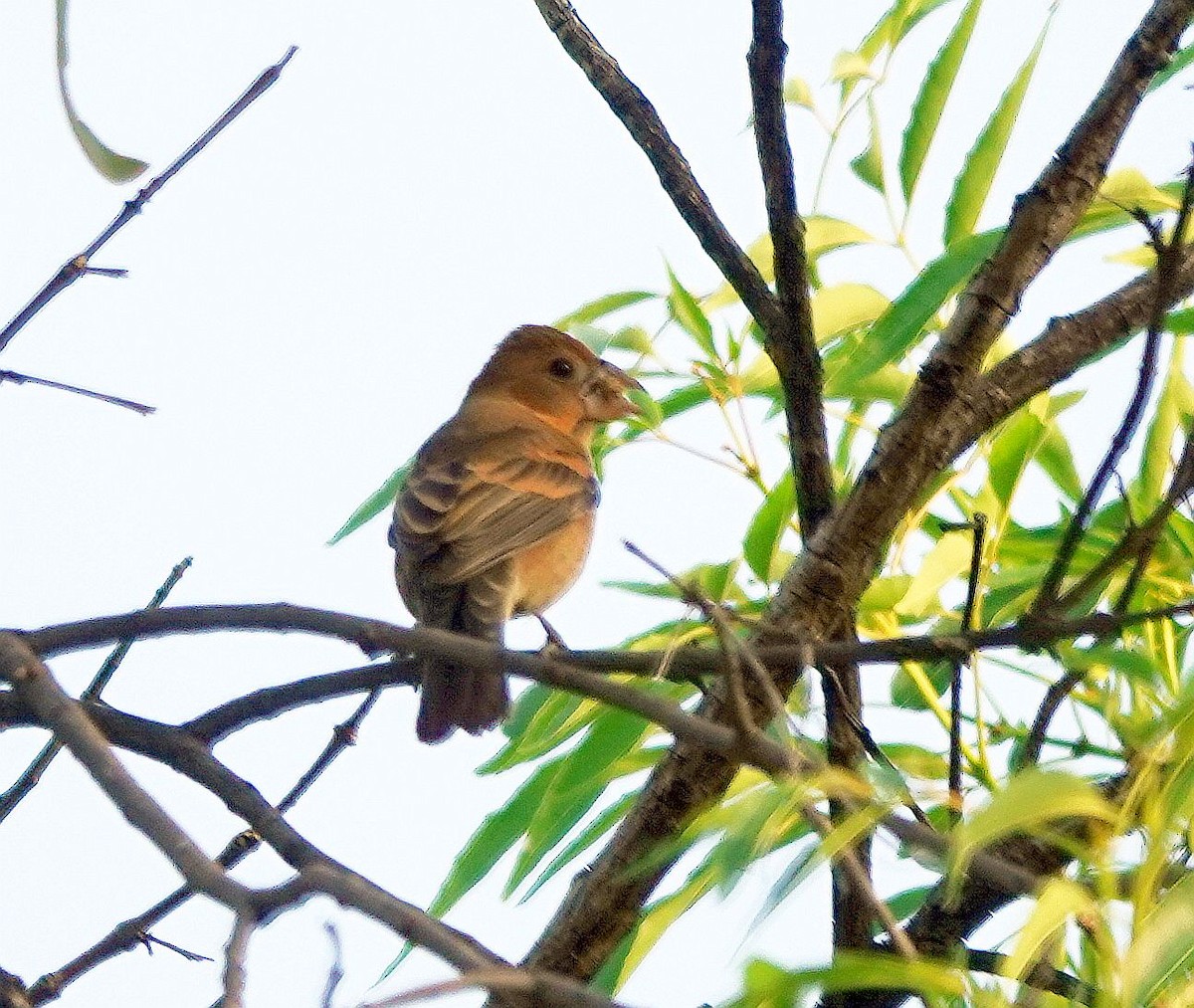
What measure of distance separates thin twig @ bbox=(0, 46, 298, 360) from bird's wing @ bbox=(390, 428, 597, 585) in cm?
211

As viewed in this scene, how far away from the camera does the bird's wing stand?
4.70 meters

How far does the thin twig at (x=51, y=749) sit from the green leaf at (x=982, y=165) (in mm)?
1452

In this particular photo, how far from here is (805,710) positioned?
2.83 metres

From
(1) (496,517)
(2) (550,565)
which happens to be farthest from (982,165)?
(2) (550,565)

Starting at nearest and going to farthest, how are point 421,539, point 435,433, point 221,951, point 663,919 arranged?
point 221,951, point 663,919, point 421,539, point 435,433

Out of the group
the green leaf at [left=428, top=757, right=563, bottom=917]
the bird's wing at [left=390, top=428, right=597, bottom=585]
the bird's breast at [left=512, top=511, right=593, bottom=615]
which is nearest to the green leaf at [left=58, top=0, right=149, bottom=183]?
the green leaf at [left=428, top=757, right=563, bottom=917]

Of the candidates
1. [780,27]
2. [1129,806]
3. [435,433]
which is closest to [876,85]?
[780,27]

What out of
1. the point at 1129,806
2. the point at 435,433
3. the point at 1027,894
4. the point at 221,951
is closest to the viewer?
the point at 221,951

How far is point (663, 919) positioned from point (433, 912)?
0.62m

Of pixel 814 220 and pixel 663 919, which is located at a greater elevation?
pixel 814 220

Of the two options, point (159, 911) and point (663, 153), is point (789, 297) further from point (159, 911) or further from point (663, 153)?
point (159, 911)

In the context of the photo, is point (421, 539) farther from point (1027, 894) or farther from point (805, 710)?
point (1027, 894)

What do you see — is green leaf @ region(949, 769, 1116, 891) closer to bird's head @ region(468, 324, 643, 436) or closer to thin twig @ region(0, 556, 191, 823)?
thin twig @ region(0, 556, 191, 823)

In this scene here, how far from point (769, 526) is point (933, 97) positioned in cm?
84
